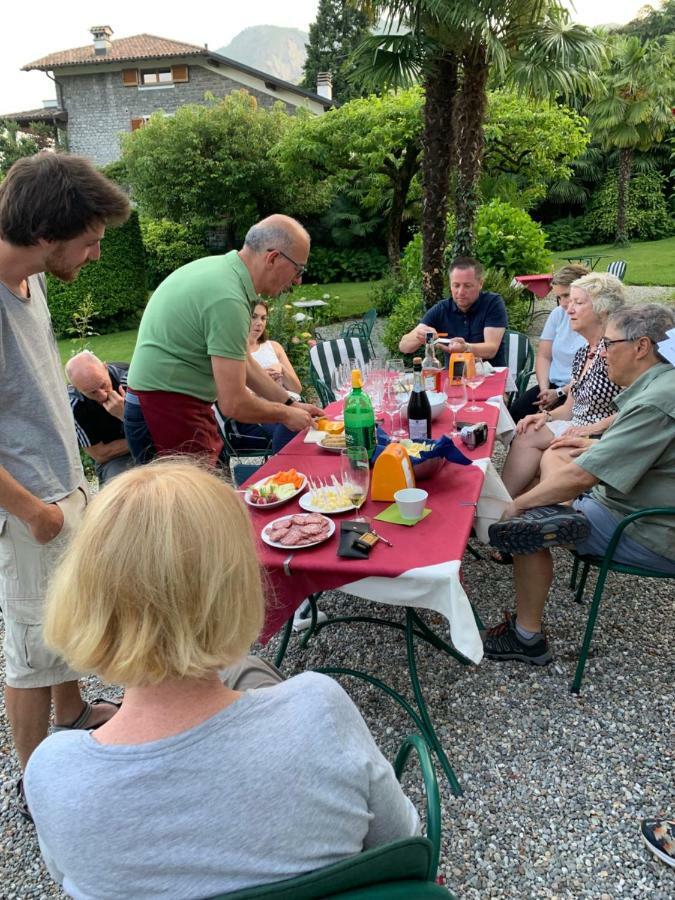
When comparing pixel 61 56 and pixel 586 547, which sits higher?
pixel 61 56

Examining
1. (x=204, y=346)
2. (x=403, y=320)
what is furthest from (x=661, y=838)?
(x=403, y=320)

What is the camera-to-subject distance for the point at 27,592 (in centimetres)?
187

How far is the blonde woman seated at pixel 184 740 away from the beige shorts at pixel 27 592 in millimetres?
950

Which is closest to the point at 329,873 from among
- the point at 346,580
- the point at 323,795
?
the point at 323,795

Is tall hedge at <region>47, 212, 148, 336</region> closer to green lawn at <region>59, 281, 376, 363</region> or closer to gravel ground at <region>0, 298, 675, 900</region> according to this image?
green lawn at <region>59, 281, 376, 363</region>

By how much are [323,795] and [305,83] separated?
38176 mm

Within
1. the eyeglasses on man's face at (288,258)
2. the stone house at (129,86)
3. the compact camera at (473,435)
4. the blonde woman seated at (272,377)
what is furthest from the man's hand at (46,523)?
the stone house at (129,86)

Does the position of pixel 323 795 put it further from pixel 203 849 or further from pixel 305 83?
pixel 305 83

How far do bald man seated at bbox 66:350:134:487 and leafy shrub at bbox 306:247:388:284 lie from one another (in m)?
18.7

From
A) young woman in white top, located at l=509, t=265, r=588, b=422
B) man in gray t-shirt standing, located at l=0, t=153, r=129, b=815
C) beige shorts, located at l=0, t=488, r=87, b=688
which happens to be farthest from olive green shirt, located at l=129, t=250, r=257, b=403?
young woman in white top, located at l=509, t=265, r=588, b=422

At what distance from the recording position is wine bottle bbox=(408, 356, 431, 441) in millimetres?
2852

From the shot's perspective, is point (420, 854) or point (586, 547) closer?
point (420, 854)

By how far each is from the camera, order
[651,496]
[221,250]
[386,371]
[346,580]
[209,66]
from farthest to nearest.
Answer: [209,66]
[221,250]
[386,371]
[651,496]
[346,580]

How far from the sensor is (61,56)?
93.4ft
